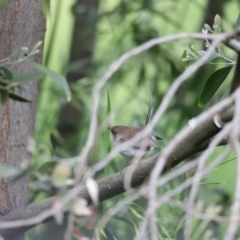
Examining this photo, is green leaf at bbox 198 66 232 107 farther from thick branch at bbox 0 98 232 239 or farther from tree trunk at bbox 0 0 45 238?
tree trunk at bbox 0 0 45 238

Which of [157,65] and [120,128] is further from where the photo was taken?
[157,65]

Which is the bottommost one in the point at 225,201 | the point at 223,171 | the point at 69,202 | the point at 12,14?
the point at 225,201

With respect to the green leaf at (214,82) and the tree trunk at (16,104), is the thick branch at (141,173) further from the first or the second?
the green leaf at (214,82)

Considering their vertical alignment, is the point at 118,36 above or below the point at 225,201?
above

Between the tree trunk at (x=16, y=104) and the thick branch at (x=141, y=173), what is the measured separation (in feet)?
0.22

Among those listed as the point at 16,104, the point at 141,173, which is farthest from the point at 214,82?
the point at 16,104

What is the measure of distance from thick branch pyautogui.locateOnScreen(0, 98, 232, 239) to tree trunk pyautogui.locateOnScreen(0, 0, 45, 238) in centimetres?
7

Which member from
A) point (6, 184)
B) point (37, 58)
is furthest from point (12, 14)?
point (6, 184)

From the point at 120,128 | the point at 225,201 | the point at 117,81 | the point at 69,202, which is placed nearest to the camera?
the point at 69,202

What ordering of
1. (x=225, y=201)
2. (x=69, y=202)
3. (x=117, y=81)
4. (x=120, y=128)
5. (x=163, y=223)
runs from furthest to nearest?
(x=117, y=81) → (x=225, y=201) → (x=120, y=128) → (x=163, y=223) → (x=69, y=202)

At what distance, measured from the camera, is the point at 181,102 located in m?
2.78

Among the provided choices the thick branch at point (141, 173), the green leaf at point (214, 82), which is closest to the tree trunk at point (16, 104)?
the thick branch at point (141, 173)

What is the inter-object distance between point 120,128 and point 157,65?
1051 mm

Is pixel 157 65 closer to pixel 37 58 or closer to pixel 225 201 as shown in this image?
pixel 225 201
